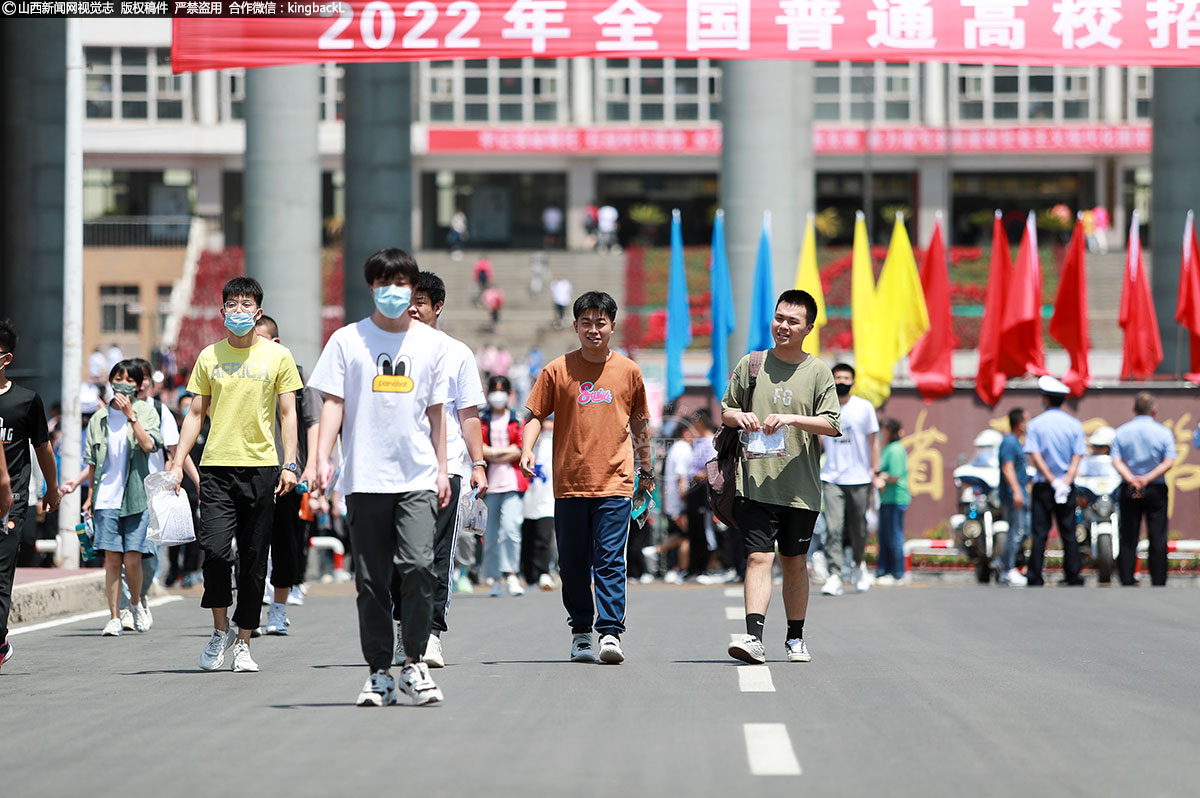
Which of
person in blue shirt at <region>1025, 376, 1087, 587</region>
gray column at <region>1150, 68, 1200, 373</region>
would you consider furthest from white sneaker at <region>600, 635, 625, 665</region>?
gray column at <region>1150, 68, 1200, 373</region>

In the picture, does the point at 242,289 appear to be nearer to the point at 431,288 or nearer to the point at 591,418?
the point at 431,288

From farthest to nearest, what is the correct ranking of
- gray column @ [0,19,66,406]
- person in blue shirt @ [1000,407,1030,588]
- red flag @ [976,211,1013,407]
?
gray column @ [0,19,66,406], red flag @ [976,211,1013,407], person in blue shirt @ [1000,407,1030,588]

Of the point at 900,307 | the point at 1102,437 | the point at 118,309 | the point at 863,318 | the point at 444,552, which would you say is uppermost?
the point at 118,309

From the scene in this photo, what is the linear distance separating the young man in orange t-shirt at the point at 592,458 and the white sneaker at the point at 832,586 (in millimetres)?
6668

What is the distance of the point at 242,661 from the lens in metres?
10.4

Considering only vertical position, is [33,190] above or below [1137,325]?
above

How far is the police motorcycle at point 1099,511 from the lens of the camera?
20141mm

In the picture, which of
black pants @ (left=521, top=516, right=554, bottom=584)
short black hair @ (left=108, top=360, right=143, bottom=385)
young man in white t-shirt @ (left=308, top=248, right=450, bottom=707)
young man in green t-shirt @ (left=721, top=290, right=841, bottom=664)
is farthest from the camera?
black pants @ (left=521, top=516, right=554, bottom=584)

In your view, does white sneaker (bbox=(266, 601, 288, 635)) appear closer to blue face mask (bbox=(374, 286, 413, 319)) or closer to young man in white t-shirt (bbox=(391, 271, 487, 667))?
young man in white t-shirt (bbox=(391, 271, 487, 667))

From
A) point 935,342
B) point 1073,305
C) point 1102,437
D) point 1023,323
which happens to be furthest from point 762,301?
point 1102,437

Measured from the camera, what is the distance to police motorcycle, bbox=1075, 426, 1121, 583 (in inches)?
793

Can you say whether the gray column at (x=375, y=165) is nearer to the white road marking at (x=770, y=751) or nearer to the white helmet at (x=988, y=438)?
the white helmet at (x=988, y=438)

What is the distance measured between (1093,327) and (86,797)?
5109cm

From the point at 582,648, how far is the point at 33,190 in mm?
19411
